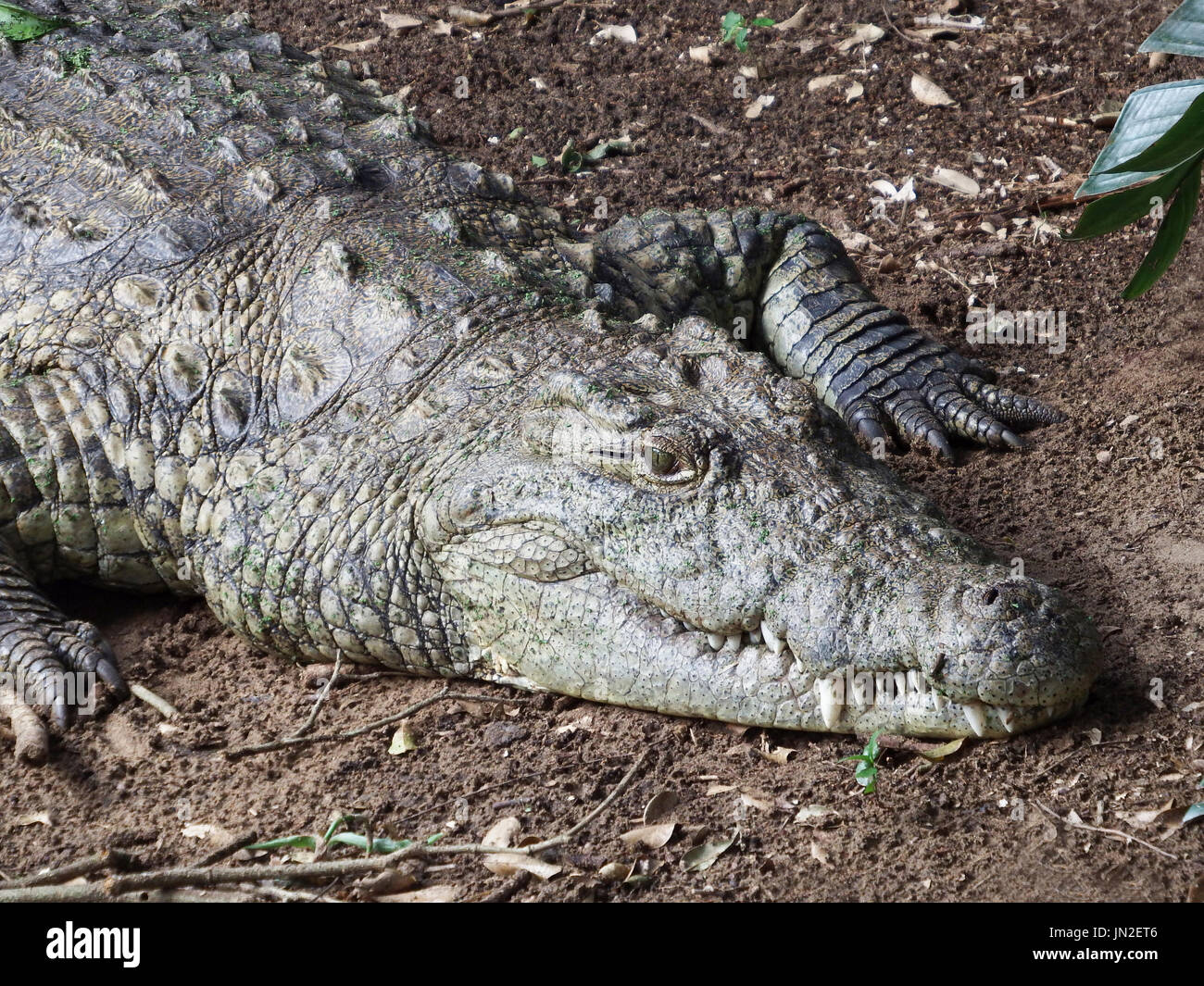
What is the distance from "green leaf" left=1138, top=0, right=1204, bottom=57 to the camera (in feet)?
10.0

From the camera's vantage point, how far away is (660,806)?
3062 millimetres

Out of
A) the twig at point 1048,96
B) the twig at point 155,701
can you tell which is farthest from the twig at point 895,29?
the twig at point 155,701

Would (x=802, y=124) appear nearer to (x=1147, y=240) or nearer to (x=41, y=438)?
(x=1147, y=240)

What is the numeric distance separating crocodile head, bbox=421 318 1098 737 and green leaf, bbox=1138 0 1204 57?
4.10 ft

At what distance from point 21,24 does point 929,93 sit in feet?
14.9

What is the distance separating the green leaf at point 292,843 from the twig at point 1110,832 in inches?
67.3

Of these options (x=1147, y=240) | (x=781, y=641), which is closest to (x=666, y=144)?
(x=1147, y=240)

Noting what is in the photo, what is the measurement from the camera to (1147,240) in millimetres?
5605

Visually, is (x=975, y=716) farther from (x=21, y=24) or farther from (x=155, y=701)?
(x=21, y=24)

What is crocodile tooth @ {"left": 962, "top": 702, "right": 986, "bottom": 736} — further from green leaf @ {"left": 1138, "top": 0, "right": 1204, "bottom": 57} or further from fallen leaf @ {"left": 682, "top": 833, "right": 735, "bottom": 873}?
green leaf @ {"left": 1138, "top": 0, "right": 1204, "bottom": 57}

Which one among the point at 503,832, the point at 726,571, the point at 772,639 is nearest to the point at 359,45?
the point at 726,571

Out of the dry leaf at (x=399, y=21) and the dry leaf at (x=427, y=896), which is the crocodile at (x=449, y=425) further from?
the dry leaf at (x=399, y=21)

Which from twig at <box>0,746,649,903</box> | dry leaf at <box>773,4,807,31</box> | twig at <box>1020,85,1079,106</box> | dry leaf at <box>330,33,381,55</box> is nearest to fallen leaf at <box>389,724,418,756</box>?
twig at <box>0,746,649,903</box>

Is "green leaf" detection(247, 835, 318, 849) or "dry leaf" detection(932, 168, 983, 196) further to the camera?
"dry leaf" detection(932, 168, 983, 196)
